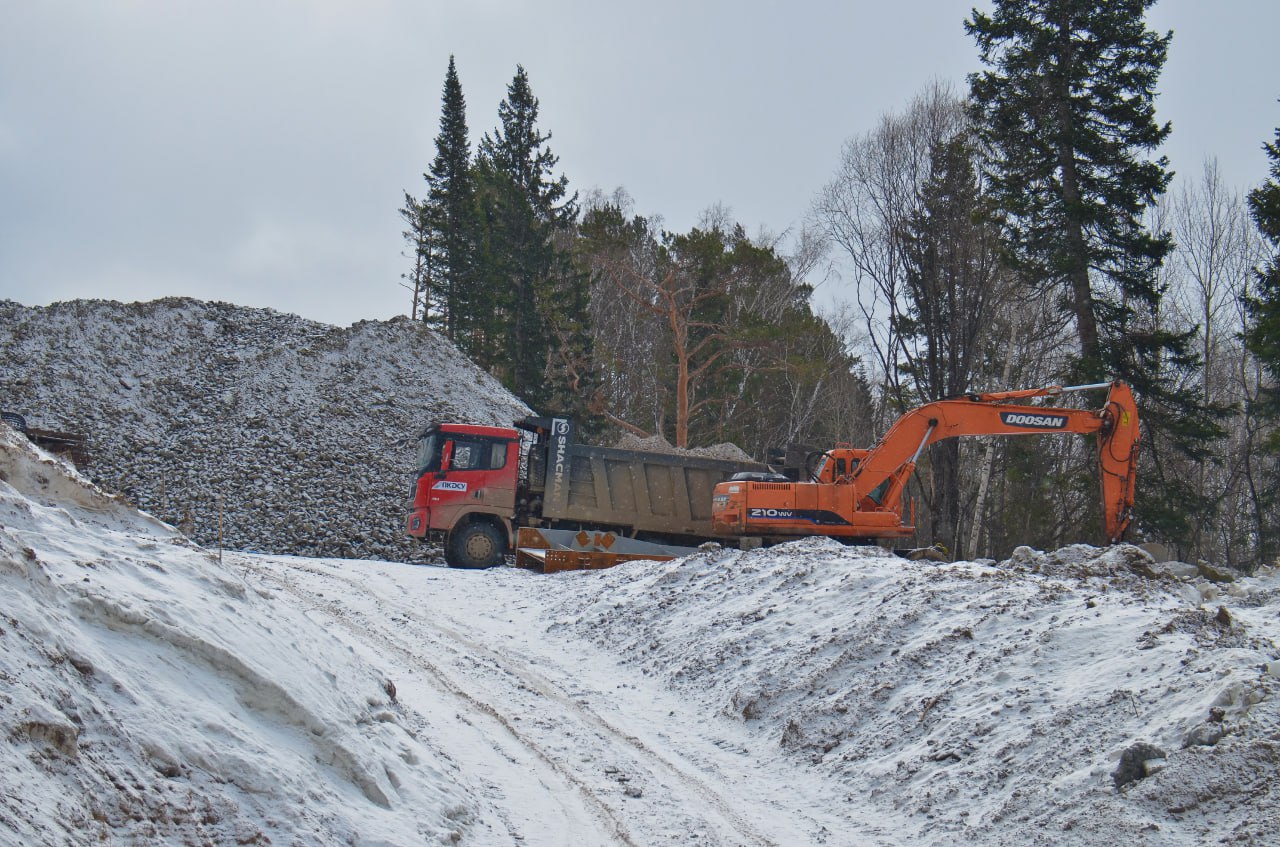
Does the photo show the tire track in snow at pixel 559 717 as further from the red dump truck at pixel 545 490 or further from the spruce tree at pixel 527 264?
the spruce tree at pixel 527 264

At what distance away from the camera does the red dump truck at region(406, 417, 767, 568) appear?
19.0 m

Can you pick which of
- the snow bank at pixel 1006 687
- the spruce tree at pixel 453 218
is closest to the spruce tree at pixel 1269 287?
the snow bank at pixel 1006 687

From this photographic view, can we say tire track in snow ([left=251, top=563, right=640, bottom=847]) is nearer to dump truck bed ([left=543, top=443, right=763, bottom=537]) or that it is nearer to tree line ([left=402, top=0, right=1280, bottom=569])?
dump truck bed ([left=543, top=443, right=763, bottom=537])

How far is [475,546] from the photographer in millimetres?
19031

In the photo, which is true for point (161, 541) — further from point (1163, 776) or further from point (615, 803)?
point (1163, 776)

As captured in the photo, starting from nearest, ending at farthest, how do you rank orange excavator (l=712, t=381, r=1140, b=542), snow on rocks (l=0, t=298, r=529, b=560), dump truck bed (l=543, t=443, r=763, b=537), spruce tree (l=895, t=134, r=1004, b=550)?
orange excavator (l=712, t=381, r=1140, b=542) < dump truck bed (l=543, t=443, r=763, b=537) < spruce tree (l=895, t=134, r=1004, b=550) < snow on rocks (l=0, t=298, r=529, b=560)

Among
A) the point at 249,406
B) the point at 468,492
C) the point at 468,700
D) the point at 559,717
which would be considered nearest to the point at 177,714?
the point at 468,700

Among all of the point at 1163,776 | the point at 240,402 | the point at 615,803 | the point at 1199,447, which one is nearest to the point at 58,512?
the point at 615,803

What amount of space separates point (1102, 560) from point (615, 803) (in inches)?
294

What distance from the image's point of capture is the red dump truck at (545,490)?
1897 centimetres

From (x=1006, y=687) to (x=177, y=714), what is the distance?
16.8ft

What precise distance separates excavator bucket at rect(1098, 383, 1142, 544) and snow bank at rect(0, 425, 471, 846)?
490 inches

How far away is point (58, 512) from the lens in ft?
18.9

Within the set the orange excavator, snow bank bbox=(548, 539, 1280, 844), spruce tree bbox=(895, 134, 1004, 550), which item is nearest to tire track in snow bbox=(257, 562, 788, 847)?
snow bank bbox=(548, 539, 1280, 844)
